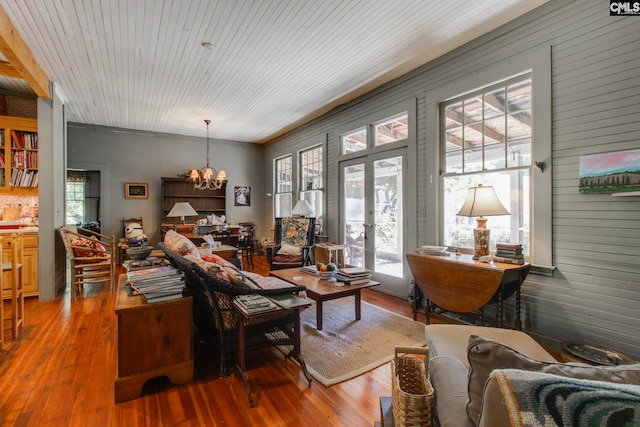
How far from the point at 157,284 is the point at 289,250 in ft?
9.24

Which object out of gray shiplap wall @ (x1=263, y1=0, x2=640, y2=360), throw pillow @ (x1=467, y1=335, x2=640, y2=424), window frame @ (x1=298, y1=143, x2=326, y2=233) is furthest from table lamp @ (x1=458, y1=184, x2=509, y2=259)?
window frame @ (x1=298, y1=143, x2=326, y2=233)

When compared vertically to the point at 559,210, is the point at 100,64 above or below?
above

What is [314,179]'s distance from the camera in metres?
5.86

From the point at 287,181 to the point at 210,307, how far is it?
507cm

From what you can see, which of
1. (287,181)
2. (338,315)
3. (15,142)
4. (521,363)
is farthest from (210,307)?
(287,181)

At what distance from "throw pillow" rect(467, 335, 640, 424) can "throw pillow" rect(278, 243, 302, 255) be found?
3.84m

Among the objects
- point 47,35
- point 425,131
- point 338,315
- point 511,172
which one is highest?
point 47,35

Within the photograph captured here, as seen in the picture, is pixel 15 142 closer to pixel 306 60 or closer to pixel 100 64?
pixel 100 64

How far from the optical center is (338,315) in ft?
10.5

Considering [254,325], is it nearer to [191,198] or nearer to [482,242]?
[482,242]

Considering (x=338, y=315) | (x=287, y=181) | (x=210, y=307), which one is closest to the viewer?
(x=210, y=307)

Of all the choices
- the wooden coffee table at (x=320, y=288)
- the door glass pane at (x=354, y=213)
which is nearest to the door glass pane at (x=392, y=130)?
the door glass pane at (x=354, y=213)

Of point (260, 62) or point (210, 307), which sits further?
point (260, 62)

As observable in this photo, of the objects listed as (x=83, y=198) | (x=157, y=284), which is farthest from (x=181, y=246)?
(x=83, y=198)
